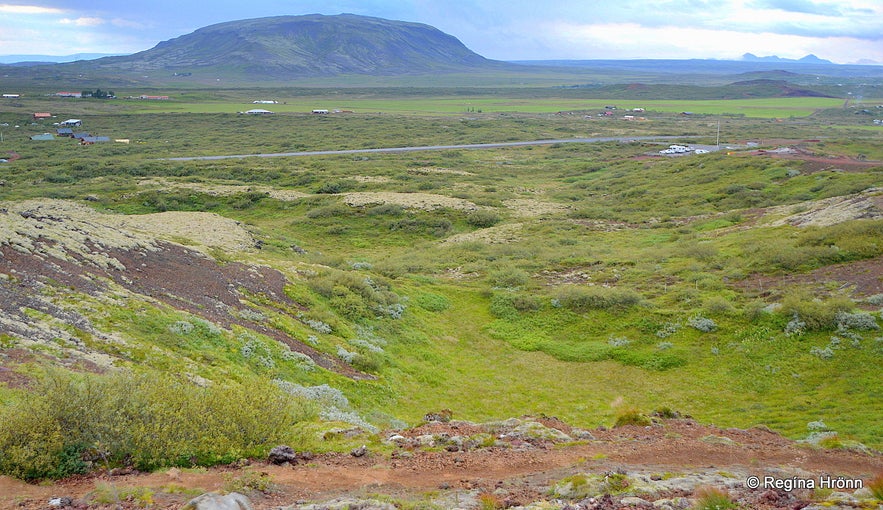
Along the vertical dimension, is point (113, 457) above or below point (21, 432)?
below

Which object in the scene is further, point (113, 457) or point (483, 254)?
point (483, 254)

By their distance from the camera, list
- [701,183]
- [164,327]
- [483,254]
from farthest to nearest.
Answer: [701,183], [483,254], [164,327]

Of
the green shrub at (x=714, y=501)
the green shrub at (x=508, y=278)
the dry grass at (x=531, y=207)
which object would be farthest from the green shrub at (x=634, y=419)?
the dry grass at (x=531, y=207)

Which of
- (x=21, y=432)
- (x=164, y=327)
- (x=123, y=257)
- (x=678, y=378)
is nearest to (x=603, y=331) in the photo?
(x=678, y=378)

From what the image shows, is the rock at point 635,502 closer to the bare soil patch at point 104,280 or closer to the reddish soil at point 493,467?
the reddish soil at point 493,467

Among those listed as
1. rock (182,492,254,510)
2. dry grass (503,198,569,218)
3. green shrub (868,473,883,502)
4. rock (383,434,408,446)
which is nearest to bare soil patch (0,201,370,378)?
rock (383,434,408,446)

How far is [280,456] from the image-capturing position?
12.0 meters

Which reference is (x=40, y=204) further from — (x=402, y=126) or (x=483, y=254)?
(x=402, y=126)

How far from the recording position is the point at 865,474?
12070 millimetres

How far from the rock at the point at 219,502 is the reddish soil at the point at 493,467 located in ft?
1.43

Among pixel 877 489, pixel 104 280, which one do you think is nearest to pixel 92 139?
pixel 104 280

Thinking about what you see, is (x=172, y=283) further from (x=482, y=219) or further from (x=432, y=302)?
(x=482, y=219)

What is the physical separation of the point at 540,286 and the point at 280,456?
22.5 m

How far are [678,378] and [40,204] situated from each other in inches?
1891
